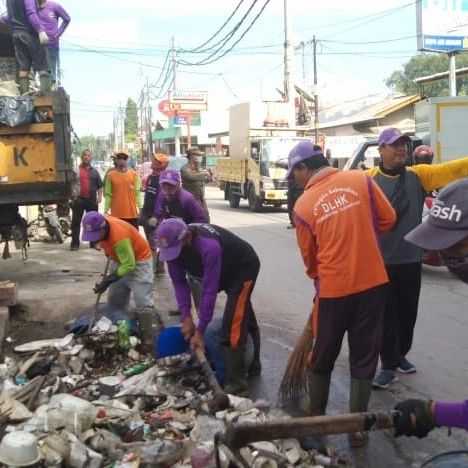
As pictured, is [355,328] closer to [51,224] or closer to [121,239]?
[121,239]

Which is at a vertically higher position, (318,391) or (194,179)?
(194,179)

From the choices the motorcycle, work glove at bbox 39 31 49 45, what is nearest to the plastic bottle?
work glove at bbox 39 31 49 45

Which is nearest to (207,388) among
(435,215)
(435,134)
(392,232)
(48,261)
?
(392,232)

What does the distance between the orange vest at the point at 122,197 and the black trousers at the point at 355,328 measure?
6.19 meters

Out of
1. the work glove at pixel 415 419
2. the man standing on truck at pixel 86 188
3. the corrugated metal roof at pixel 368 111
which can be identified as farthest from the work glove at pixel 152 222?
the corrugated metal roof at pixel 368 111

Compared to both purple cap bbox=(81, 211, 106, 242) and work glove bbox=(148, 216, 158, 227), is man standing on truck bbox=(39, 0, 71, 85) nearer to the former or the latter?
work glove bbox=(148, 216, 158, 227)

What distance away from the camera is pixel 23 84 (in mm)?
7773

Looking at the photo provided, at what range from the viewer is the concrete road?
3.98 meters

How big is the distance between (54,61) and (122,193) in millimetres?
2168

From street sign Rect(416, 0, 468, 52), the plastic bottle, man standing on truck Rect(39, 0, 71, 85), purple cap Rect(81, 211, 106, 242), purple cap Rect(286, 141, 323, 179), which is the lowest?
the plastic bottle

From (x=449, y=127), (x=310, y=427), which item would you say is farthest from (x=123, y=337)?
(x=449, y=127)

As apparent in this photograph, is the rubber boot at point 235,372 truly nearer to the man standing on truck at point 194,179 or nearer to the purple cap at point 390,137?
the purple cap at point 390,137

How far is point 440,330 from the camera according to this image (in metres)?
6.49

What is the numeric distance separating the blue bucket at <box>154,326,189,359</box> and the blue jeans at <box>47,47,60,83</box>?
3.99 metres
